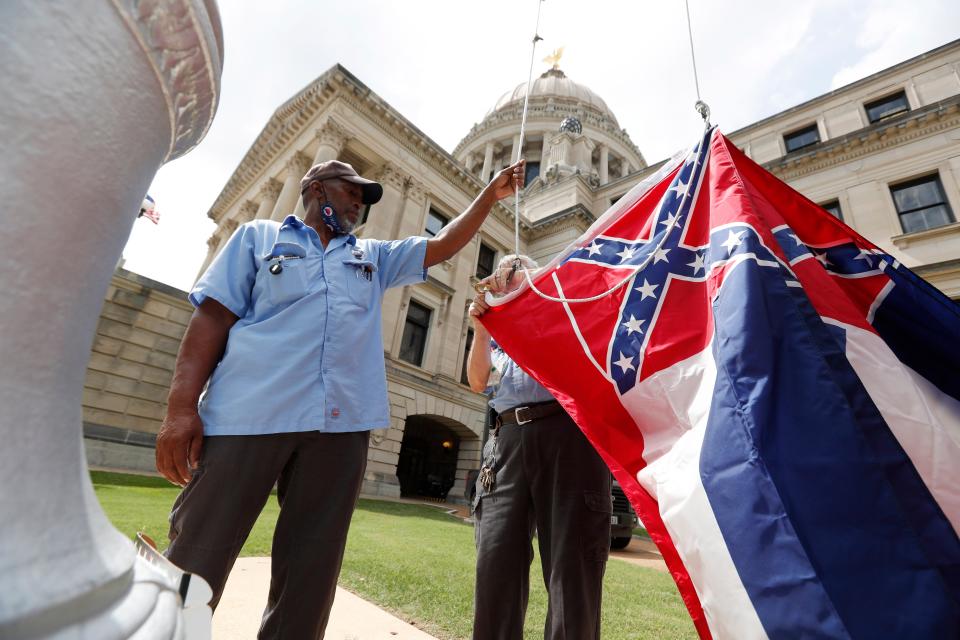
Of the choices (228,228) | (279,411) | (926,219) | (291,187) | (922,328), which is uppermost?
(228,228)

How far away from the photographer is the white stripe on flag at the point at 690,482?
A: 1237mm

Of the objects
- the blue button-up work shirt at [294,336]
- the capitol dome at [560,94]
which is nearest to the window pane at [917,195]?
the blue button-up work shirt at [294,336]

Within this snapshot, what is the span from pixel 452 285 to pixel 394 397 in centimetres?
536

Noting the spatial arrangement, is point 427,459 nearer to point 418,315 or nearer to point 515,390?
point 418,315

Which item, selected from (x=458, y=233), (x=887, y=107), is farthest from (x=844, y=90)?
(x=458, y=233)

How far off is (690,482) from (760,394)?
0.36 meters

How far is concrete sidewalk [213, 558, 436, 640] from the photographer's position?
2385 millimetres

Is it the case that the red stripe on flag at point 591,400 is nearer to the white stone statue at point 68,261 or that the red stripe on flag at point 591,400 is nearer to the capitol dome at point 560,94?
the white stone statue at point 68,261

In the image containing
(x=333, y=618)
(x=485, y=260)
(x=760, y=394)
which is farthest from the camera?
(x=485, y=260)

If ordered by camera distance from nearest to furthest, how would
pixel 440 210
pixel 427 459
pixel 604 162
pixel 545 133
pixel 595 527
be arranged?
pixel 595 527
pixel 440 210
pixel 427 459
pixel 604 162
pixel 545 133

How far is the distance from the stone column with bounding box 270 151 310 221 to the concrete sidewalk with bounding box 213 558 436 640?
14.0 meters

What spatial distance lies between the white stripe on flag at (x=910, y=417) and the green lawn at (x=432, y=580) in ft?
6.83

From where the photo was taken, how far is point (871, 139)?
48.3ft

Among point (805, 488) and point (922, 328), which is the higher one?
point (922, 328)
